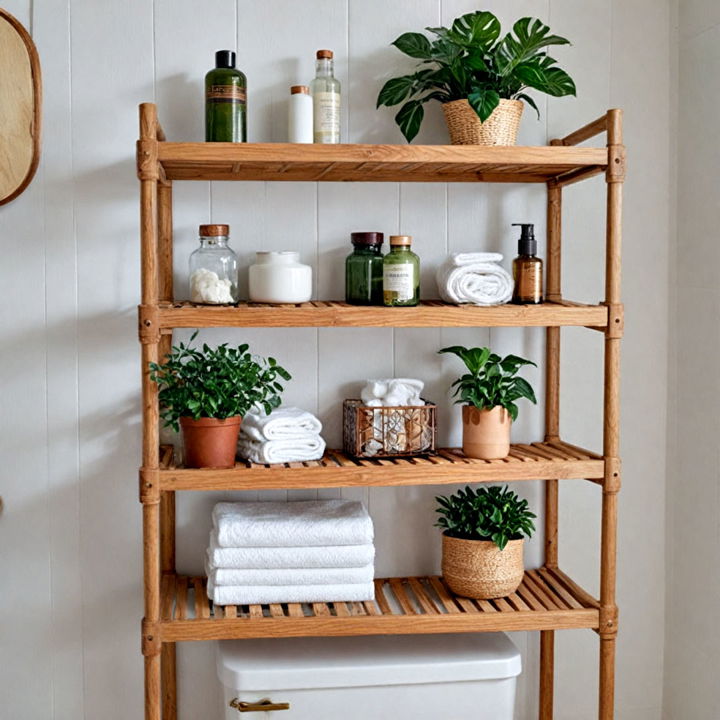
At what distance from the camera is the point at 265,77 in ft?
6.82

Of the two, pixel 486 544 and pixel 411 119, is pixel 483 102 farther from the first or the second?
pixel 486 544

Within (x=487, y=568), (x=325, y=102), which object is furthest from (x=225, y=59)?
(x=487, y=568)

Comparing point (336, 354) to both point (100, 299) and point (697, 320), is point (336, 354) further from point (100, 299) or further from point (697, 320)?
point (697, 320)

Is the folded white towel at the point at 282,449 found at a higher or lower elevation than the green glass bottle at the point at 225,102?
lower

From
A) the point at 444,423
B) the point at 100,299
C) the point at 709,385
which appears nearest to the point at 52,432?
the point at 100,299

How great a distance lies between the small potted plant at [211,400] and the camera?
185 centimetres

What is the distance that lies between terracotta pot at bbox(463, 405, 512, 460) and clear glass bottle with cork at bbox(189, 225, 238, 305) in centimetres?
54

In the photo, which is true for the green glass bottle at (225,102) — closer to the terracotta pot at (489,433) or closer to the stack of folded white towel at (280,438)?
the stack of folded white towel at (280,438)

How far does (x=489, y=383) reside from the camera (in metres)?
1.99

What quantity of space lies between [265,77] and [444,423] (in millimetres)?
839

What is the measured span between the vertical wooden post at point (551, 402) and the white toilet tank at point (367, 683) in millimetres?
265

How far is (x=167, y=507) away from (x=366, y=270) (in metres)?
0.66

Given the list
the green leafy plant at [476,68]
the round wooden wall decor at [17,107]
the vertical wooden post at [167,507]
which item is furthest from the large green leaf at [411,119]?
the round wooden wall decor at [17,107]

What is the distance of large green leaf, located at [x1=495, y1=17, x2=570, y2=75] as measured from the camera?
189cm
